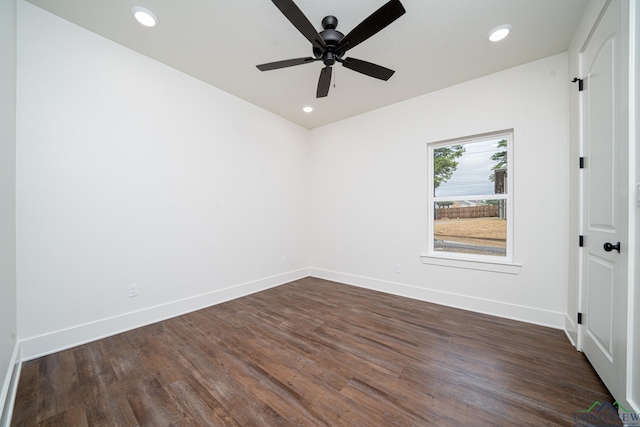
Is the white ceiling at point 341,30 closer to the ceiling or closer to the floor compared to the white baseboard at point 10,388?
closer to the ceiling

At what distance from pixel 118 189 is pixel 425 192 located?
3606 mm

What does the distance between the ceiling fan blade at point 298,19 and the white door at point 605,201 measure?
185 centimetres

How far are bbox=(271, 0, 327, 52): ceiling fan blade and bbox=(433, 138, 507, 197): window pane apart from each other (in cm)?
226

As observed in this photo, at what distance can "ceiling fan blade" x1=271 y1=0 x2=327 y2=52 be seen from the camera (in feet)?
4.61

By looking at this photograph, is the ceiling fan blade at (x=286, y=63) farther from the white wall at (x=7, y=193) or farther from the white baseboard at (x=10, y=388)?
the white baseboard at (x=10, y=388)

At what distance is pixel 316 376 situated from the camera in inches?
66.1

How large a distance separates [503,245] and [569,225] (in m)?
0.61

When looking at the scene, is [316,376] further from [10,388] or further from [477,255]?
[477,255]

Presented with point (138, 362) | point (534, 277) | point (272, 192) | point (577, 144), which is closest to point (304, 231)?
point (272, 192)

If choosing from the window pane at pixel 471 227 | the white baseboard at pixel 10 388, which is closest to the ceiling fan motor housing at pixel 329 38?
the window pane at pixel 471 227

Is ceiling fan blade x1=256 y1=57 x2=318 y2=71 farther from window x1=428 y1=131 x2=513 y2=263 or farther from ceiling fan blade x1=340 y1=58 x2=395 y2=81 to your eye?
window x1=428 y1=131 x2=513 y2=263

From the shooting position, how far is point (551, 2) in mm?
1822

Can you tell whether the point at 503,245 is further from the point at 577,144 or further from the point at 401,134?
the point at 401,134
